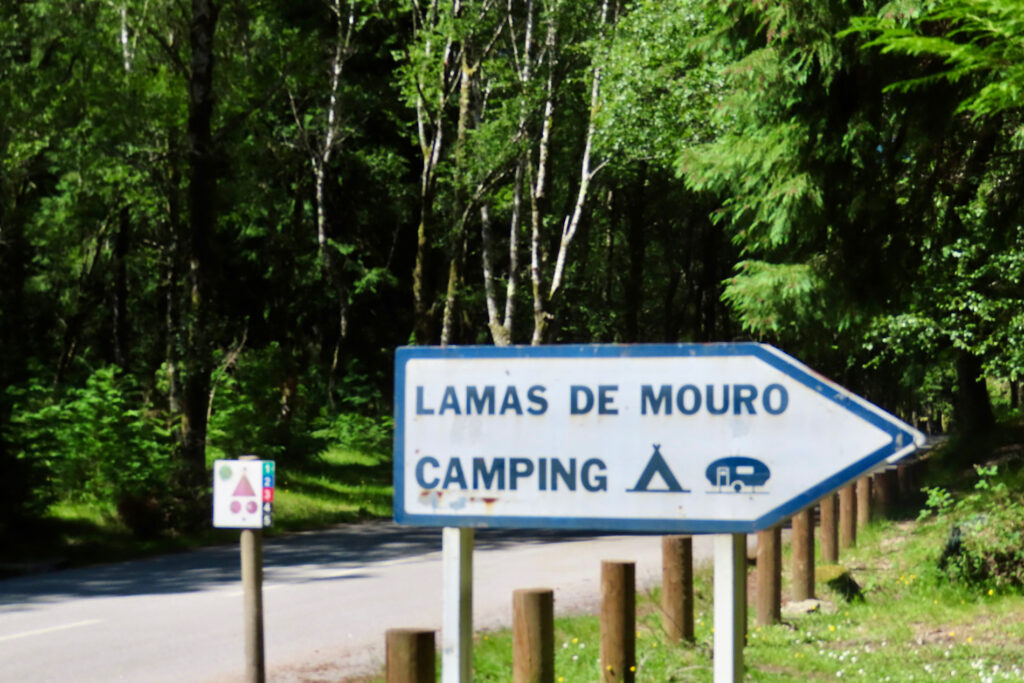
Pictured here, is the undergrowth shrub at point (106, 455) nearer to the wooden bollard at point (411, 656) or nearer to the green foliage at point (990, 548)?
the green foliage at point (990, 548)

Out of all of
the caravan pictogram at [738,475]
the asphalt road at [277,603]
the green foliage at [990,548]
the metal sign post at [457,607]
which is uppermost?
the caravan pictogram at [738,475]

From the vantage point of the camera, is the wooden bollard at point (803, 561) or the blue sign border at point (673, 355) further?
the wooden bollard at point (803, 561)

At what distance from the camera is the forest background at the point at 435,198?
13.7 meters

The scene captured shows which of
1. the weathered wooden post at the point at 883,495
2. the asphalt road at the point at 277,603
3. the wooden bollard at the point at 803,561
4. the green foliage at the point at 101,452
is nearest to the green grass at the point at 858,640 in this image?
the wooden bollard at the point at 803,561

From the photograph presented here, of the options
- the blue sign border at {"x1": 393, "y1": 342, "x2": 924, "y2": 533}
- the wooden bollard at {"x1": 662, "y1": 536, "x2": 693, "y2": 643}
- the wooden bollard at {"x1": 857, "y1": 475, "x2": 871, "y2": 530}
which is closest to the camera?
the blue sign border at {"x1": 393, "y1": 342, "x2": 924, "y2": 533}

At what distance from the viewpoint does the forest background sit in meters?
13.7

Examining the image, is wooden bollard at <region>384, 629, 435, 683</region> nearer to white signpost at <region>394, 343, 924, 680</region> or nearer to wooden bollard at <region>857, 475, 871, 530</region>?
white signpost at <region>394, 343, 924, 680</region>

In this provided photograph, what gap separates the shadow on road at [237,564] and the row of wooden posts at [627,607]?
5.52 m

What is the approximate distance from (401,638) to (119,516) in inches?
573

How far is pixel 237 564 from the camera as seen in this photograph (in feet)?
49.8

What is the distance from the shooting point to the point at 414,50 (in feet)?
88.9

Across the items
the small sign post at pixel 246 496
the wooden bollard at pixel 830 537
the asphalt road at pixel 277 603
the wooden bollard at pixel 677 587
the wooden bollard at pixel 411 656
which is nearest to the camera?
the wooden bollard at pixel 411 656

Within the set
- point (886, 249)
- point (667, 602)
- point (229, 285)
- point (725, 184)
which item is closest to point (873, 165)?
point (886, 249)

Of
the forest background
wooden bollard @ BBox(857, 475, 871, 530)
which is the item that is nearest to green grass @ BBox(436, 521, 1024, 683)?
the forest background
